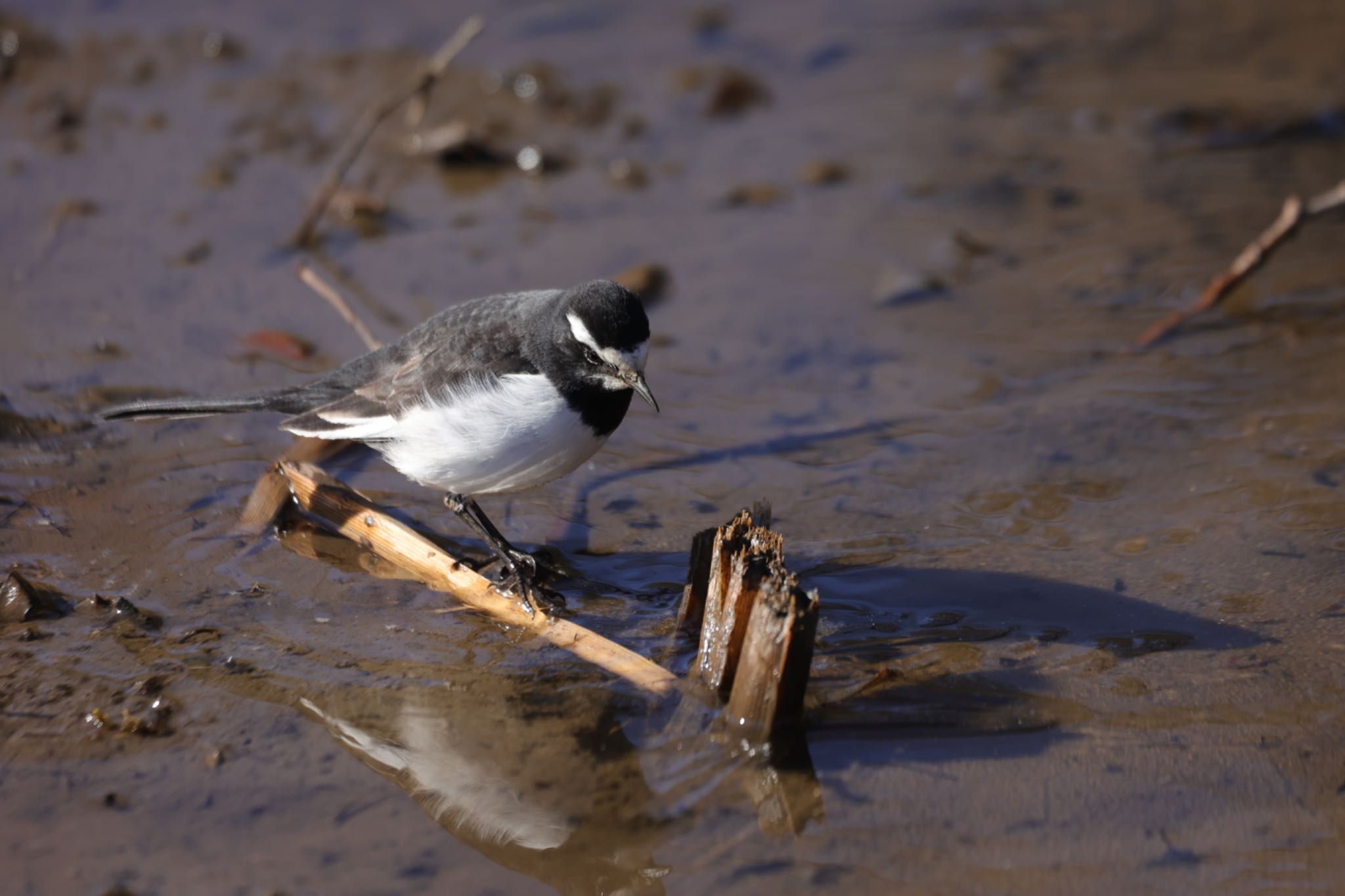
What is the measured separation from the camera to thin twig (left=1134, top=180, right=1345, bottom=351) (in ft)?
21.4

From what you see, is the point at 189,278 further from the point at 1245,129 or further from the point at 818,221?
the point at 1245,129

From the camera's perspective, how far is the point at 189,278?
293 inches

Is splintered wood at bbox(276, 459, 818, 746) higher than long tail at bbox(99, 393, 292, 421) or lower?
lower

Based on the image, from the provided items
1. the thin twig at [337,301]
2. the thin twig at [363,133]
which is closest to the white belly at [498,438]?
the thin twig at [337,301]

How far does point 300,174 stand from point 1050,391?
526 centimetres

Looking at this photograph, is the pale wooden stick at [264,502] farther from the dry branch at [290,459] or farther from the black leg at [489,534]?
the black leg at [489,534]

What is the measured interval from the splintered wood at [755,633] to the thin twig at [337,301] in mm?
2721

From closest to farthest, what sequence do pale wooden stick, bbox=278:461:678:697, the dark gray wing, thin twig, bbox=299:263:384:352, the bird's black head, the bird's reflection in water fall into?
the bird's reflection in water
pale wooden stick, bbox=278:461:678:697
the bird's black head
the dark gray wing
thin twig, bbox=299:263:384:352

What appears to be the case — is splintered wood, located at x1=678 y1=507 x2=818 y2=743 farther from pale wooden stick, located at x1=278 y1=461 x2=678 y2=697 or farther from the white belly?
the white belly

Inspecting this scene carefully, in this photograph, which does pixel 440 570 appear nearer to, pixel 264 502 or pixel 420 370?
pixel 420 370

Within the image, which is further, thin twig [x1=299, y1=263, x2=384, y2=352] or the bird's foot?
thin twig [x1=299, y1=263, x2=384, y2=352]

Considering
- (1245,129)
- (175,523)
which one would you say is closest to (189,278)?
(175,523)

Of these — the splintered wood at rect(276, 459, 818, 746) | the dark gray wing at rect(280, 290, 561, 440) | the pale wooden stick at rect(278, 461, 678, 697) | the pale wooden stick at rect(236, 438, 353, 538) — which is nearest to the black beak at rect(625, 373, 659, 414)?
the dark gray wing at rect(280, 290, 561, 440)

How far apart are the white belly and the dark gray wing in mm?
71
